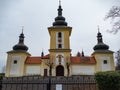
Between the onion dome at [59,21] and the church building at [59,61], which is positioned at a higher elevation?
the onion dome at [59,21]

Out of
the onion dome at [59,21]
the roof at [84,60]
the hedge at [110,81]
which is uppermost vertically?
the onion dome at [59,21]

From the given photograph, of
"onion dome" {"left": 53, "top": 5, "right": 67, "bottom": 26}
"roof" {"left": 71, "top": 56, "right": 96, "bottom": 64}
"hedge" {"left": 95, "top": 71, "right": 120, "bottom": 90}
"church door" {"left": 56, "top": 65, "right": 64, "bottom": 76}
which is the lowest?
"hedge" {"left": 95, "top": 71, "right": 120, "bottom": 90}

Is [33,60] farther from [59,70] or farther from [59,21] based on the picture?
[59,21]

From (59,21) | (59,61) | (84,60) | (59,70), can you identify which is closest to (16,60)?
(59,61)

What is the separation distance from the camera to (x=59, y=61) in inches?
1489

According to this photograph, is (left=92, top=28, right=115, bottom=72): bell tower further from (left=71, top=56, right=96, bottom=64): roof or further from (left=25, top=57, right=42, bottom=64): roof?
(left=25, top=57, right=42, bottom=64): roof

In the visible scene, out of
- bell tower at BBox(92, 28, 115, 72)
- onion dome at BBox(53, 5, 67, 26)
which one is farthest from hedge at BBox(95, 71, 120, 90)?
onion dome at BBox(53, 5, 67, 26)

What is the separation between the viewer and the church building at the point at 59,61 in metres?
37.4

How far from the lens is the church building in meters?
37.4

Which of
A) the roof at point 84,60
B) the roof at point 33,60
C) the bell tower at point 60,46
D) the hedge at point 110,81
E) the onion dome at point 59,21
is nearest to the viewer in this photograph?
the hedge at point 110,81

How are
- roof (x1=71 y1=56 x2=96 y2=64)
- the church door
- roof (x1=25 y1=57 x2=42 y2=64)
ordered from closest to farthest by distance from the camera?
the church door → roof (x1=71 y1=56 x2=96 y2=64) → roof (x1=25 y1=57 x2=42 y2=64)

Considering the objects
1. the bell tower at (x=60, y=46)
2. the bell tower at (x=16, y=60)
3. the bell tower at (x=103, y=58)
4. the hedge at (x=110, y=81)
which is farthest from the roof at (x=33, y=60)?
the hedge at (x=110, y=81)

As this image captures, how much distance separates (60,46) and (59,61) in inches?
136

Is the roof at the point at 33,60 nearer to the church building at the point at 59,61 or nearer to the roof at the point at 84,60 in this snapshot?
the church building at the point at 59,61
